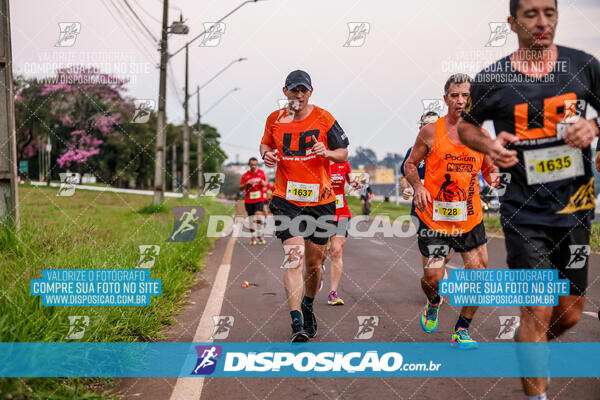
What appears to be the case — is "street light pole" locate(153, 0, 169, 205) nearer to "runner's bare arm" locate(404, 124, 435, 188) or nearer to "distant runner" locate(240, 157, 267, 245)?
"distant runner" locate(240, 157, 267, 245)

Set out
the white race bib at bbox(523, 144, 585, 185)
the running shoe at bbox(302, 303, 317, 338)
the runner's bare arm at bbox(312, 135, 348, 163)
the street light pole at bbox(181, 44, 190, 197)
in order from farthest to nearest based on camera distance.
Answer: the street light pole at bbox(181, 44, 190, 197) → the running shoe at bbox(302, 303, 317, 338) → the runner's bare arm at bbox(312, 135, 348, 163) → the white race bib at bbox(523, 144, 585, 185)

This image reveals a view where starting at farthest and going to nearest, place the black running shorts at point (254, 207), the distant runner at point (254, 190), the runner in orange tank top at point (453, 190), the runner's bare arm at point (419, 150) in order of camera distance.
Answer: the black running shorts at point (254, 207) → the distant runner at point (254, 190) → the runner's bare arm at point (419, 150) → the runner in orange tank top at point (453, 190)

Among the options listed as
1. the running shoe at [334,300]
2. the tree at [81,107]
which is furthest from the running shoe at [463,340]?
the tree at [81,107]

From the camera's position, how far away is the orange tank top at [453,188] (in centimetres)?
563

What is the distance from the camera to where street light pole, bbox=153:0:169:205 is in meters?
19.6

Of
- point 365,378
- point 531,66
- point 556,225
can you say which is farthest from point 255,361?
point 531,66

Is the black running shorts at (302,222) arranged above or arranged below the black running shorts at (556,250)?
below

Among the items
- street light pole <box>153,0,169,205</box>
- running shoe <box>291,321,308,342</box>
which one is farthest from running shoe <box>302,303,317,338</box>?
street light pole <box>153,0,169,205</box>

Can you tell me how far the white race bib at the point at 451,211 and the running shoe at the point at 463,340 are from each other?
968mm

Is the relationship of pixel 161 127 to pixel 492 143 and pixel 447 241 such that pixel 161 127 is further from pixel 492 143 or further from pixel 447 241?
pixel 492 143

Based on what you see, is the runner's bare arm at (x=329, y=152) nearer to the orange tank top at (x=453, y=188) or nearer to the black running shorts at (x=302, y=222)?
the black running shorts at (x=302, y=222)

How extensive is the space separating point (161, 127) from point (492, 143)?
55.3 feet

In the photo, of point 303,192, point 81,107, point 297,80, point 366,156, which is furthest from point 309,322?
point 81,107

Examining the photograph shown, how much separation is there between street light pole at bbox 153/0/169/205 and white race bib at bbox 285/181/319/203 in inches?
552
